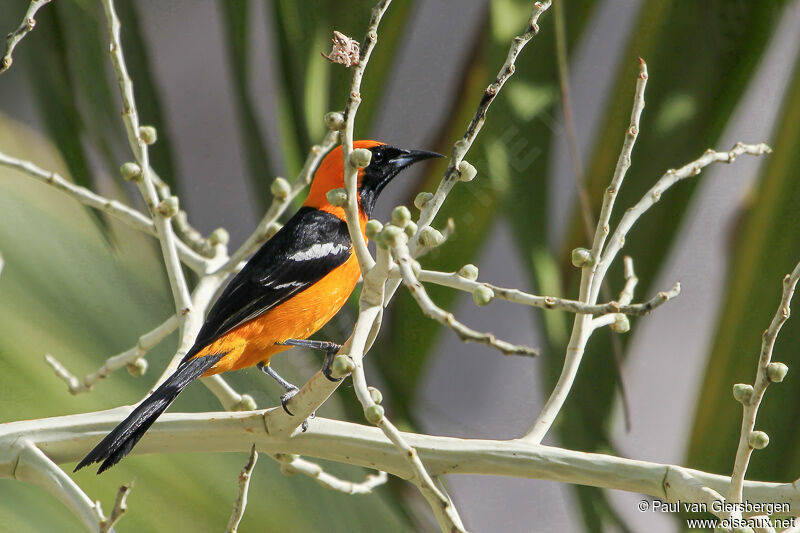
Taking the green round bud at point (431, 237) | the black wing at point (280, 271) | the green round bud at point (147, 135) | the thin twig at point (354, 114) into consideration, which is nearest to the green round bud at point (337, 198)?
the thin twig at point (354, 114)

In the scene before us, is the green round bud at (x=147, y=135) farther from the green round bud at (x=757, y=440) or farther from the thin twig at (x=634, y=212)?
the green round bud at (x=757, y=440)

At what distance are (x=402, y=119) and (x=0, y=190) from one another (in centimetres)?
155

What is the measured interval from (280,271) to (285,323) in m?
0.12

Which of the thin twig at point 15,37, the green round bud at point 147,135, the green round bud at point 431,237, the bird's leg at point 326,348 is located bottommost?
the bird's leg at point 326,348

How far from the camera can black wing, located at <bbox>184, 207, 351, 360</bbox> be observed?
1.84 m

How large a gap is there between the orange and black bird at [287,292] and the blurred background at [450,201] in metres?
0.48

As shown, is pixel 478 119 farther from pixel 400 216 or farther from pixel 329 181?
pixel 329 181

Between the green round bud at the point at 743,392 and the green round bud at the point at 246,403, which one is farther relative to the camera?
the green round bud at the point at 246,403

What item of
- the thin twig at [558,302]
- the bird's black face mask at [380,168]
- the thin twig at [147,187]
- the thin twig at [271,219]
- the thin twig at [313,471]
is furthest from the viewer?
the bird's black face mask at [380,168]

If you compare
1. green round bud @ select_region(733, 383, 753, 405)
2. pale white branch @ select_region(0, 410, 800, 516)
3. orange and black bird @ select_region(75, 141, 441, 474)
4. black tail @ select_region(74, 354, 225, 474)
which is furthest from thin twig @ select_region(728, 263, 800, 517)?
black tail @ select_region(74, 354, 225, 474)

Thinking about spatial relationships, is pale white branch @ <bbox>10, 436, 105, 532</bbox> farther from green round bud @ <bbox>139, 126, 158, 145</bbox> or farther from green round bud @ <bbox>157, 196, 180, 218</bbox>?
green round bud @ <bbox>139, 126, 158, 145</bbox>

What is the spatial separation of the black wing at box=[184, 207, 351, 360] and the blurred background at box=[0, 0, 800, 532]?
0.51 meters

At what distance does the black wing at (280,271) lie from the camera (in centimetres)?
184

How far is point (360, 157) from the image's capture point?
1.07 meters
